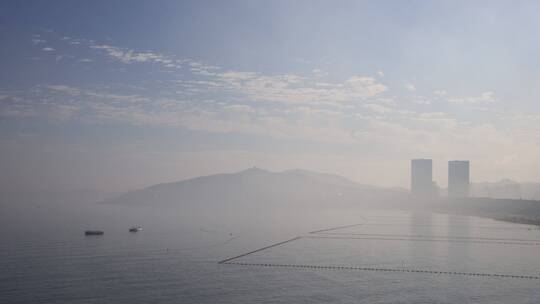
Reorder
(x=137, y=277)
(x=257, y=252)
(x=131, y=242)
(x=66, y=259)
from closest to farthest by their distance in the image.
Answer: (x=137, y=277)
(x=66, y=259)
(x=257, y=252)
(x=131, y=242)

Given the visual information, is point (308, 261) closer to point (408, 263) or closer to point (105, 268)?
point (408, 263)

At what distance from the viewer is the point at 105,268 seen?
77250 millimetres

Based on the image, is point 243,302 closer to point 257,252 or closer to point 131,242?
→ point 257,252

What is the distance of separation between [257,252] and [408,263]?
3243 centimetres

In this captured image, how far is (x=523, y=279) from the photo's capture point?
7381 centimetres

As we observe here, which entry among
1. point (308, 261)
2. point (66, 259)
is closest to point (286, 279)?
point (308, 261)

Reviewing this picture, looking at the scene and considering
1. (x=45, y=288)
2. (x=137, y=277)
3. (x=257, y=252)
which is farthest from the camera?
(x=257, y=252)

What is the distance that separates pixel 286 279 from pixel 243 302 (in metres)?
16.1

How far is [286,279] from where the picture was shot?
7050 centimetres

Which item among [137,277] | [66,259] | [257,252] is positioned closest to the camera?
[137,277]

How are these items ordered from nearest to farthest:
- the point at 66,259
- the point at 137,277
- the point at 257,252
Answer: the point at 137,277 → the point at 66,259 → the point at 257,252

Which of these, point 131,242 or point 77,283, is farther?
point 131,242

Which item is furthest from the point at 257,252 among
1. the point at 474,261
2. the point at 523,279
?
the point at 523,279

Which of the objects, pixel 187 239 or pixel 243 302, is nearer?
pixel 243 302
